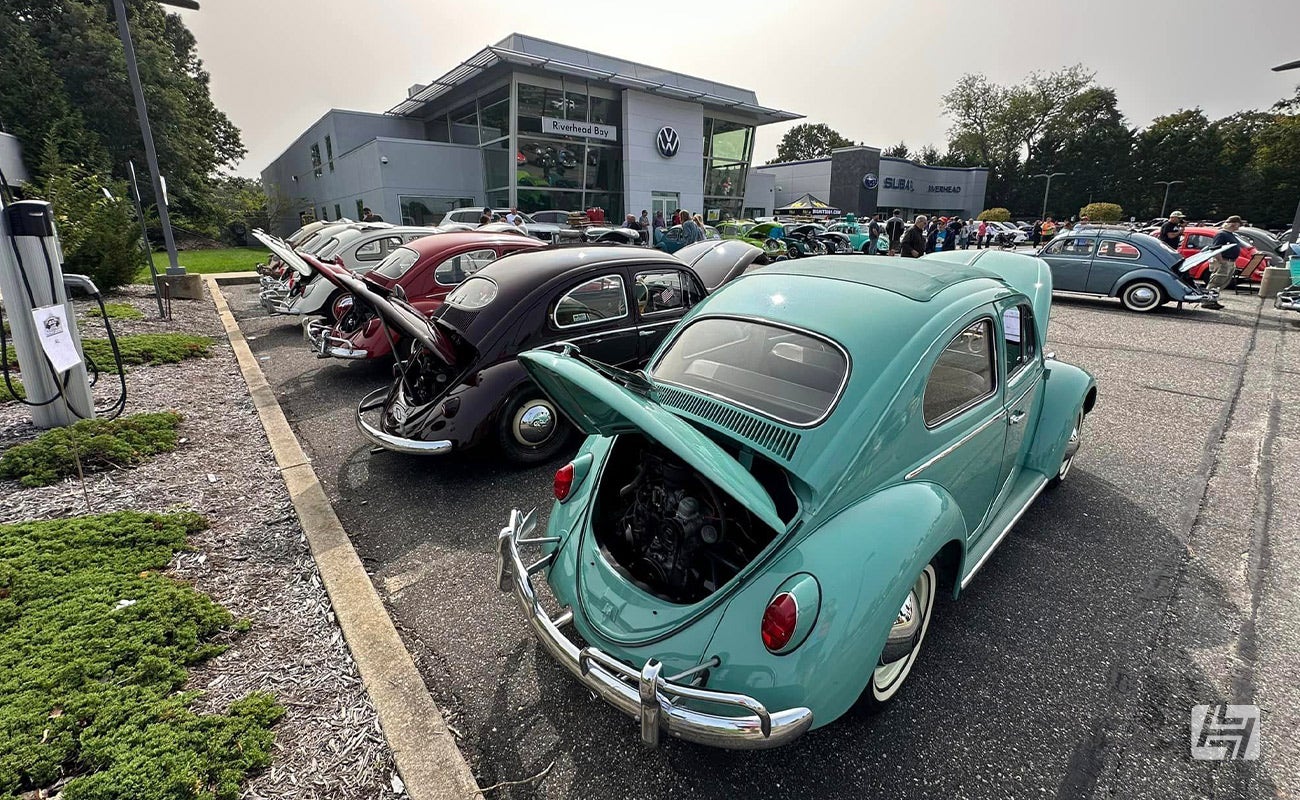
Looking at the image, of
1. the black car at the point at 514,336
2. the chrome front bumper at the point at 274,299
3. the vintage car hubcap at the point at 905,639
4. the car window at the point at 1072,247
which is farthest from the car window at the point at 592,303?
the car window at the point at 1072,247

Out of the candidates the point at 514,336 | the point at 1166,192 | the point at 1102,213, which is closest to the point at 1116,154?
the point at 1166,192

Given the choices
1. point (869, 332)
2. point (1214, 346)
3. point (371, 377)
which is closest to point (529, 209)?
point (371, 377)

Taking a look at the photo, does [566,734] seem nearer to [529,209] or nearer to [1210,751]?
[1210,751]

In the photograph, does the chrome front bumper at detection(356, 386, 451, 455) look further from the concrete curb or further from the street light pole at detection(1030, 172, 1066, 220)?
the street light pole at detection(1030, 172, 1066, 220)

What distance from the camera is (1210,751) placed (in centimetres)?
220

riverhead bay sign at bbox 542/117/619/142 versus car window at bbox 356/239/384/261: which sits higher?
riverhead bay sign at bbox 542/117/619/142

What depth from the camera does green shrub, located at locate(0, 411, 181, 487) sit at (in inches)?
155

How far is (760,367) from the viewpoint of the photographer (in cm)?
283

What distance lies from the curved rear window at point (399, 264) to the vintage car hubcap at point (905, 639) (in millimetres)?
7137

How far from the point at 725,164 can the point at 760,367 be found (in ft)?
109

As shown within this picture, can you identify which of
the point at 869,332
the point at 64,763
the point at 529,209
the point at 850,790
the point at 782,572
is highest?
the point at 529,209

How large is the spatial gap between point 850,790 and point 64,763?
2.79 metres

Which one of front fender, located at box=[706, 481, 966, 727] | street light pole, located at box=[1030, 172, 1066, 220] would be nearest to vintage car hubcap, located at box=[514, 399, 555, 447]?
front fender, located at box=[706, 481, 966, 727]

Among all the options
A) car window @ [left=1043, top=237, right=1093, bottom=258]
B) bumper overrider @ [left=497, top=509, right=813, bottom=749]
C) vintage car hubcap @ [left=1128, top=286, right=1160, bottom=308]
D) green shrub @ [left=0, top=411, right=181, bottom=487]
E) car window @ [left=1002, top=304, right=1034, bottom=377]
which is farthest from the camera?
car window @ [left=1043, top=237, right=1093, bottom=258]
